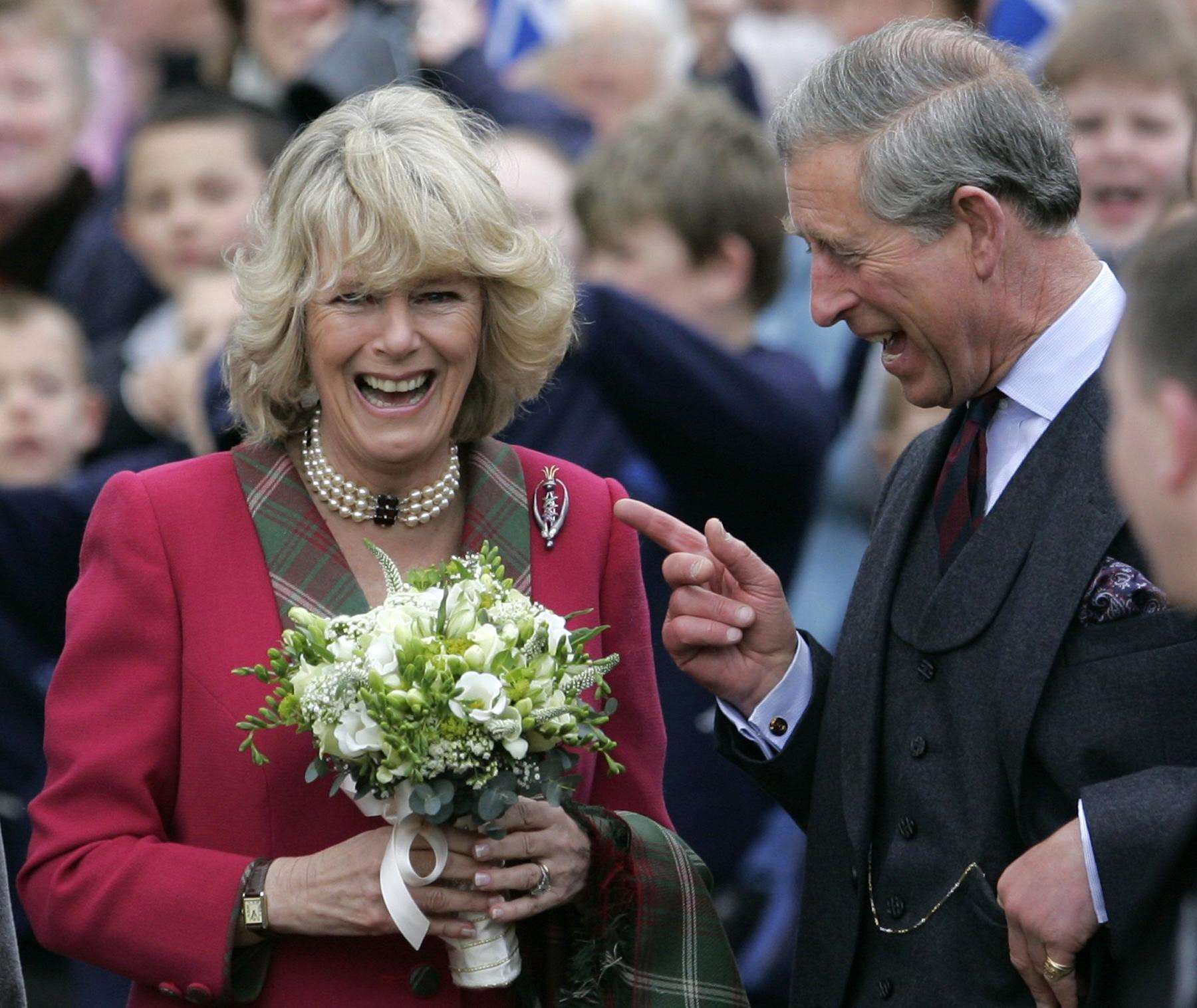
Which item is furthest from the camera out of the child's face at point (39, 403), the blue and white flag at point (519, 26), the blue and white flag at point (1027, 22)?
the blue and white flag at point (519, 26)

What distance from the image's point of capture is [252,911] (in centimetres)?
326

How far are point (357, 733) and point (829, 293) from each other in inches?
45.9

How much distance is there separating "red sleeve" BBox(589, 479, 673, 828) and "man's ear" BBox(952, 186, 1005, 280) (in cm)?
89

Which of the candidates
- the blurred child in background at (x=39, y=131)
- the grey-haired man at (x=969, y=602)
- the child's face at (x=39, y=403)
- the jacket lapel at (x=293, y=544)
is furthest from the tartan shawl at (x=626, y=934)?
the blurred child in background at (x=39, y=131)

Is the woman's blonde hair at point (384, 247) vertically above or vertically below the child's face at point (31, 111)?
above

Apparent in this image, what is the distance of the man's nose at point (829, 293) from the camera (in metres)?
3.43

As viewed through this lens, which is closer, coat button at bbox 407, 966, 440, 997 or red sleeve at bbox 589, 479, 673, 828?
coat button at bbox 407, 966, 440, 997

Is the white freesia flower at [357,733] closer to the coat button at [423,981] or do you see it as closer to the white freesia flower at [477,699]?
the white freesia flower at [477,699]

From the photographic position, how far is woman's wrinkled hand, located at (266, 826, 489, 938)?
3.21 meters

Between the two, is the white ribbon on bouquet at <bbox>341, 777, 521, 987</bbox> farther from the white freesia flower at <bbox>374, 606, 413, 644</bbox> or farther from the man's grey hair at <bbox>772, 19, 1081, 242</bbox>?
the man's grey hair at <bbox>772, 19, 1081, 242</bbox>

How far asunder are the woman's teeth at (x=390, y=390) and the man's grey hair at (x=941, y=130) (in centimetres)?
83

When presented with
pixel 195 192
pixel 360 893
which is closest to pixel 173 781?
pixel 360 893

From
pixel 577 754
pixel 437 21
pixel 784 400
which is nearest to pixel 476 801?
pixel 577 754

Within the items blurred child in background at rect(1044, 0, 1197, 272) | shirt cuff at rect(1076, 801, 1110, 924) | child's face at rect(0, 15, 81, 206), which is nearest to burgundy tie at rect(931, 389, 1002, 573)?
shirt cuff at rect(1076, 801, 1110, 924)
